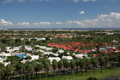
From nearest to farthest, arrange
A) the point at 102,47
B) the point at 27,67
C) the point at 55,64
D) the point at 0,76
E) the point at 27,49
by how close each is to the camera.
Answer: the point at 0,76, the point at 27,67, the point at 55,64, the point at 27,49, the point at 102,47

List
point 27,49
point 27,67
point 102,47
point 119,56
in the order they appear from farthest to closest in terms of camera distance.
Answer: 1. point 102,47
2. point 27,49
3. point 119,56
4. point 27,67

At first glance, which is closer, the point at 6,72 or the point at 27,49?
the point at 6,72

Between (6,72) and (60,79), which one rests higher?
(6,72)

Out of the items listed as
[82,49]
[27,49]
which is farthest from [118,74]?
[27,49]

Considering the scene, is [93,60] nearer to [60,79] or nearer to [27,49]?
[60,79]

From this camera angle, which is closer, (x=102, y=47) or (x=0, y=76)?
(x=0, y=76)

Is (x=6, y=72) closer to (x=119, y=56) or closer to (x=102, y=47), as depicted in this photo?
(x=119, y=56)

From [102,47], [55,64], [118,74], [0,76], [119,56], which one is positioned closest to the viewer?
[0,76]

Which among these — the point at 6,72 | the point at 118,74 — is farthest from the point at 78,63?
the point at 6,72

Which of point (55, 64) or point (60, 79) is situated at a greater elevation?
point (55, 64)
